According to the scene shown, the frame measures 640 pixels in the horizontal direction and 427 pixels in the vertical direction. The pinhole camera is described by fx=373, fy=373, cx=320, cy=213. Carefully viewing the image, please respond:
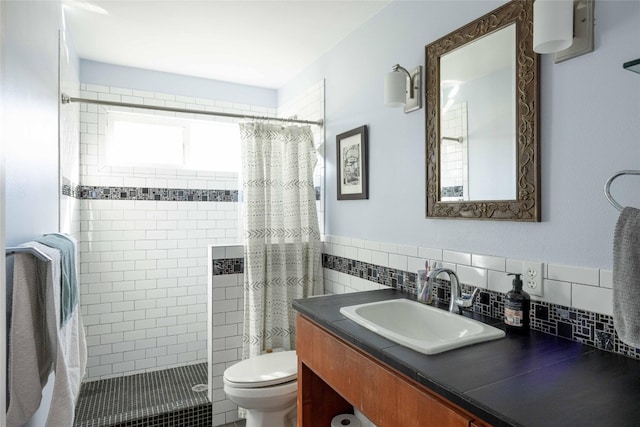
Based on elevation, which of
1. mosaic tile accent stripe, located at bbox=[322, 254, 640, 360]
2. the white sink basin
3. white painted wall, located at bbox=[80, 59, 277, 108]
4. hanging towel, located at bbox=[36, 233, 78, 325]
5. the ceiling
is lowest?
the white sink basin

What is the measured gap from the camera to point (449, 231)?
171 centimetres

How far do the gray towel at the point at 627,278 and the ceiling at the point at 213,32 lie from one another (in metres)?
1.73

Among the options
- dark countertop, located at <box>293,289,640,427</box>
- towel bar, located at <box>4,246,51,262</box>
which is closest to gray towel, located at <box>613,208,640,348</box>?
dark countertop, located at <box>293,289,640,427</box>

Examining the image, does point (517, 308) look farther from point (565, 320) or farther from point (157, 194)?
point (157, 194)

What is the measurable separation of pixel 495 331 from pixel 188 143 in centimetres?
292

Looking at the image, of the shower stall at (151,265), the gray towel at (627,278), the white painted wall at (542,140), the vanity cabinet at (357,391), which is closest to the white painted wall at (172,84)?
the shower stall at (151,265)

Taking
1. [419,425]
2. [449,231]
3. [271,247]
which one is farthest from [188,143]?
Result: [419,425]

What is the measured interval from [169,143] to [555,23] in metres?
2.99

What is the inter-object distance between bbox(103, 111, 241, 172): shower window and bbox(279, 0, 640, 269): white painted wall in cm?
134

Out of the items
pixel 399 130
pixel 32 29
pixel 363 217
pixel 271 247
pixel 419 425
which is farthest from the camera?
pixel 271 247

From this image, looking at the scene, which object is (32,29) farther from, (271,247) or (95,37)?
(271,247)

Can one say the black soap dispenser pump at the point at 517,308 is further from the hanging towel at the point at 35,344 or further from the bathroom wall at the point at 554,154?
the hanging towel at the point at 35,344

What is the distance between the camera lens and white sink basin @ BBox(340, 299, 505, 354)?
4.09 feet

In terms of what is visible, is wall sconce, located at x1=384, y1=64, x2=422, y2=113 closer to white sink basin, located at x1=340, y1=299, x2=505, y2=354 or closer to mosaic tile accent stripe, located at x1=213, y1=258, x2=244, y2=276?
white sink basin, located at x1=340, y1=299, x2=505, y2=354
